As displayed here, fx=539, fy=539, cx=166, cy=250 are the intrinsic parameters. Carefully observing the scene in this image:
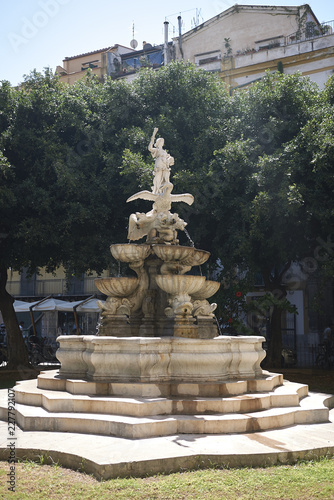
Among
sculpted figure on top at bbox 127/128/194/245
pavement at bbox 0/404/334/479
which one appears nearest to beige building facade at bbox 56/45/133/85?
sculpted figure on top at bbox 127/128/194/245

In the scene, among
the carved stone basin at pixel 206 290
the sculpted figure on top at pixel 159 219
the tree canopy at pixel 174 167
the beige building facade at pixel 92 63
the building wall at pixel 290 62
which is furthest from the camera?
the beige building facade at pixel 92 63

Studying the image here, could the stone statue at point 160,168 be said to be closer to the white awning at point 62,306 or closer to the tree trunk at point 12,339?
the tree trunk at point 12,339

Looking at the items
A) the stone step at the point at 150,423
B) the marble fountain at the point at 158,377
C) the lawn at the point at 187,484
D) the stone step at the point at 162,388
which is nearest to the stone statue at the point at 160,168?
the marble fountain at the point at 158,377

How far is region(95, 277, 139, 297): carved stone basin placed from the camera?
30.8 feet

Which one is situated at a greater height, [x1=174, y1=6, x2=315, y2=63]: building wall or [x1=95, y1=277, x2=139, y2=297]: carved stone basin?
[x1=174, y1=6, x2=315, y2=63]: building wall

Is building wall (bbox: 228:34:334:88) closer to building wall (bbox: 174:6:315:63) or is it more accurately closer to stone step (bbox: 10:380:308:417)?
building wall (bbox: 174:6:315:63)

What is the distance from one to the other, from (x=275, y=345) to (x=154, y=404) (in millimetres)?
12227

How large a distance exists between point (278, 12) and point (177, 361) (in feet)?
86.9

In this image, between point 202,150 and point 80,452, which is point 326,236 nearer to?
point 202,150

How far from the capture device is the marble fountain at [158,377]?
20.9 feet

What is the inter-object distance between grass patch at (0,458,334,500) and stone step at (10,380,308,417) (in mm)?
1423

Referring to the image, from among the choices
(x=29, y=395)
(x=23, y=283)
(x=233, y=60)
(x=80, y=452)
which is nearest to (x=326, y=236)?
(x=29, y=395)

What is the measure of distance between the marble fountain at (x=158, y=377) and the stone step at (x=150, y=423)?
12mm

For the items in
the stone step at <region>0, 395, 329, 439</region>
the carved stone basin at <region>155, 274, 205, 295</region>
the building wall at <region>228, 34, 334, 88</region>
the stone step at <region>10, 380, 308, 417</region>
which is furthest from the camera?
the building wall at <region>228, 34, 334, 88</region>
